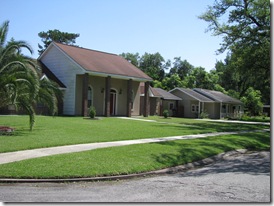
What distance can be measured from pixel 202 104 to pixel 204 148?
1370 inches

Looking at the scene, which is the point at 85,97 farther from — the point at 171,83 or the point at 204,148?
the point at 171,83

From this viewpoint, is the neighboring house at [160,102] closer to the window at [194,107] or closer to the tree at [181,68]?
the window at [194,107]

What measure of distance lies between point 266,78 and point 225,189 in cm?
2944

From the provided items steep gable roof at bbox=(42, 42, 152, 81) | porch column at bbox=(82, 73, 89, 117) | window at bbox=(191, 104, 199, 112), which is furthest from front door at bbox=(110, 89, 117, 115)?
window at bbox=(191, 104, 199, 112)

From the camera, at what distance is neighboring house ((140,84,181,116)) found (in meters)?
42.0

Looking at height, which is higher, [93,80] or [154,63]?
[154,63]

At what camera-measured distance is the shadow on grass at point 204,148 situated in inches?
434

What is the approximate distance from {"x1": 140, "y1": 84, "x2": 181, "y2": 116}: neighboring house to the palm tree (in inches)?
912

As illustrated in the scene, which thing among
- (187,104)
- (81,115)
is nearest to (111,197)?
(81,115)

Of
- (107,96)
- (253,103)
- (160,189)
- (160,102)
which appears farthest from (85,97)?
(253,103)

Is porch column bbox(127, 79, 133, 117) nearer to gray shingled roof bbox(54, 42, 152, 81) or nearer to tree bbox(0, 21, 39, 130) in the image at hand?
gray shingled roof bbox(54, 42, 152, 81)

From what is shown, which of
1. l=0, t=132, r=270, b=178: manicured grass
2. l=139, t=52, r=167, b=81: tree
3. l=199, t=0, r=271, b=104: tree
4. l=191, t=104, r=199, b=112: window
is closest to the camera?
l=0, t=132, r=270, b=178: manicured grass

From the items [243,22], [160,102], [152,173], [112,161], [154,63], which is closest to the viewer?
[152,173]

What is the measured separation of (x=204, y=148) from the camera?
13898mm
